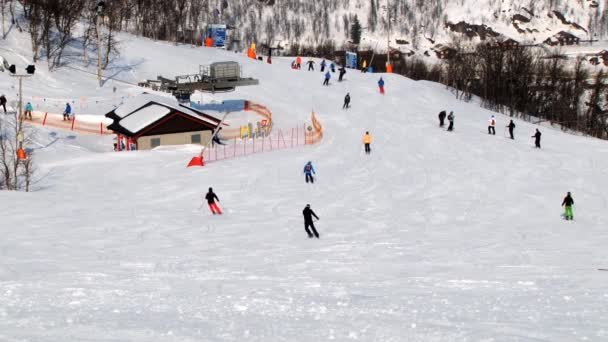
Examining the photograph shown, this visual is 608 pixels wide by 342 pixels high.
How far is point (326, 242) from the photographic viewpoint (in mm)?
21094

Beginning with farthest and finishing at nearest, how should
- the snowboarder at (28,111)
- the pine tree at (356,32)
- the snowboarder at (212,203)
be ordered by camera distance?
the pine tree at (356,32)
the snowboarder at (28,111)
the snowboarder at (212,203)

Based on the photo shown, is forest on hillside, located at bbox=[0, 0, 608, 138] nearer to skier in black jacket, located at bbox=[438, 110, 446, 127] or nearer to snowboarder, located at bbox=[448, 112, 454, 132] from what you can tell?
skier in black jacket, located at bbox=[438, 110, 446, 127]

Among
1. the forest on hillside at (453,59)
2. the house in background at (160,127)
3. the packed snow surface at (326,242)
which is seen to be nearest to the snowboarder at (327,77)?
the packed snow surface at (326,242)

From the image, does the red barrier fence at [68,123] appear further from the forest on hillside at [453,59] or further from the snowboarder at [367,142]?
the snowboarder at [367,142]

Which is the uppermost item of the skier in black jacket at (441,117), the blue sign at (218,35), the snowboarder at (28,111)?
the blue sign at (218,35)

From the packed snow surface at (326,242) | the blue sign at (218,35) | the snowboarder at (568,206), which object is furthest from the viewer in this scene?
the blue sign at (218,35)

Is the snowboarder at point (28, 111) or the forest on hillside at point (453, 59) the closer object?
the snowboarder at point (28, 111)

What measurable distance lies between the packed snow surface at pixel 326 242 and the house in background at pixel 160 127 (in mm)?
2552

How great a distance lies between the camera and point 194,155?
38688 mm

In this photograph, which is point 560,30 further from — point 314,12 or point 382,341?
point 382,341

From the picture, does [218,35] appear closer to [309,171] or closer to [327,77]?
[327,77]

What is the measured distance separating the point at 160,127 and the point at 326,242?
74.9 feet

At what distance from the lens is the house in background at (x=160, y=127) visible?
41.2 meters

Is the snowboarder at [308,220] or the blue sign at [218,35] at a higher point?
the blue sign at [218,35]
